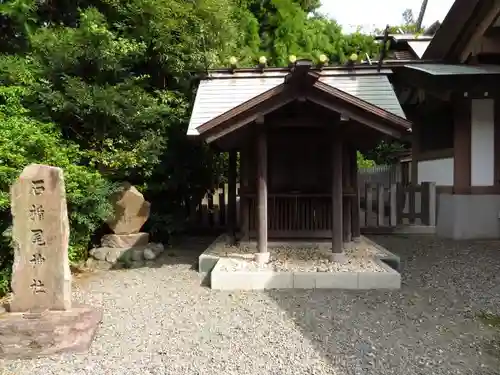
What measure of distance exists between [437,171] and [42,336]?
10.2 metres

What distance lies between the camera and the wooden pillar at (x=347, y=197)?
847 centimetres

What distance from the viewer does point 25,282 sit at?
4711 mm

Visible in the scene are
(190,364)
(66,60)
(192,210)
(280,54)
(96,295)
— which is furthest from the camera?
(280,54)

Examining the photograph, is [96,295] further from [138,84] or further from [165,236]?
[138,84]

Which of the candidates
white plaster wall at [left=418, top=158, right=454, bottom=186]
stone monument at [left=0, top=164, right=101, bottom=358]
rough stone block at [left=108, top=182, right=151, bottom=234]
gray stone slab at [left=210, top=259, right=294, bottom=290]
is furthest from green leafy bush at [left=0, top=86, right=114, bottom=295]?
white plaster wall at [left=418, top=158, right=454, bottom=186]

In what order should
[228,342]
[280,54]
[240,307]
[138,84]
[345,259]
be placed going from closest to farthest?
[228,342]
[240,307]
[345,259]
[138,84]
[280,54]

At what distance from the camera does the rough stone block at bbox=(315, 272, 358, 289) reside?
6.32 meters

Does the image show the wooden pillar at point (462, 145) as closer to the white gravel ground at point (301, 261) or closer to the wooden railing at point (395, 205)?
the wooden railing at point (395, 205)

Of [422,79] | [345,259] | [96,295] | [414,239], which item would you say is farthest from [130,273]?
[422,79]

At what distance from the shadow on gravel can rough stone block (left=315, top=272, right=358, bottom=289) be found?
182 millimetres

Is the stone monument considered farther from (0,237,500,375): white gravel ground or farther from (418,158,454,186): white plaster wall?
(418,158,454,186): white plaster wall

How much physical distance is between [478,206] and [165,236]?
7248 mm

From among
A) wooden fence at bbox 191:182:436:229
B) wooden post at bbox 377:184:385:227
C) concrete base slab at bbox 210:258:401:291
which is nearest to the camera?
concrete base slab at bbox 210:258:401:291

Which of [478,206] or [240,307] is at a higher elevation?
[478,206]
